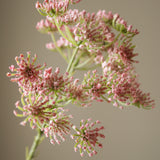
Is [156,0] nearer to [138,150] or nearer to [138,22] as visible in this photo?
[138,22]

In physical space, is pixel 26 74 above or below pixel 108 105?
below

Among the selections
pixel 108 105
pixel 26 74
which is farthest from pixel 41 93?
pixel 108 105

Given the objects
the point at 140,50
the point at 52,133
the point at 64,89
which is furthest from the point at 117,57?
the point at 140,50

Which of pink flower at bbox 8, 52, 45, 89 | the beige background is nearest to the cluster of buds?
pink flower at bbox 8, 52, 45, 89

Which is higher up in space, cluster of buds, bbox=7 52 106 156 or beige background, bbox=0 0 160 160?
beige background, bbox=0 0 160 160

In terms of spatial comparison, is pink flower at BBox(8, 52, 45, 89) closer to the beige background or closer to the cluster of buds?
the cluster of buds

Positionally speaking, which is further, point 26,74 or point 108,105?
point 108,105

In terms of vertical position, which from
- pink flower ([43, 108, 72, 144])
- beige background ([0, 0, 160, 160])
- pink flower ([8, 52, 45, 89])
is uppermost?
beige background ([0, 0, 160, 160])

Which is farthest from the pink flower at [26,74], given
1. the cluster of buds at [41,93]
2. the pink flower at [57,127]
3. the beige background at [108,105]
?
the beige background at [108,105]

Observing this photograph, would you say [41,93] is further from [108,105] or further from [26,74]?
[108,105]

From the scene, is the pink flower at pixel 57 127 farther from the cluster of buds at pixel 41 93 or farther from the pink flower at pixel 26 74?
the pink flower at pixel 26 74
